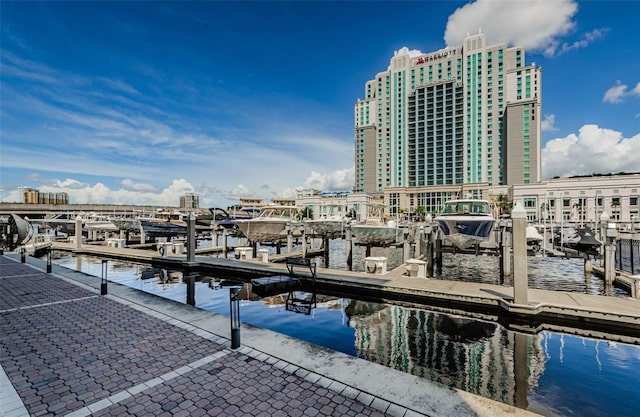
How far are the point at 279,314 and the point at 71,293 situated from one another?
6.76 m

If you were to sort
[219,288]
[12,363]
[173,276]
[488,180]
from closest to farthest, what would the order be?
[12,363] → [219,288] → [173,276] → [488,180]

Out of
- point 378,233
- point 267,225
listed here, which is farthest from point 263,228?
point 378,233

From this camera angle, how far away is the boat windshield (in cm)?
1709

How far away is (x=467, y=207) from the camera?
57.0 ft

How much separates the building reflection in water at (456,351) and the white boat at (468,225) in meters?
6.90

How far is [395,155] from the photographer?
391 feet

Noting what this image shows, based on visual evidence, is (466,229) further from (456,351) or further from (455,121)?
(455,121)

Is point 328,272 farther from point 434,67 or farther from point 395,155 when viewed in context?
point 434,67

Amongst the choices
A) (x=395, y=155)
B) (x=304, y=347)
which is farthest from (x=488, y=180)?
(x=304, y=347)

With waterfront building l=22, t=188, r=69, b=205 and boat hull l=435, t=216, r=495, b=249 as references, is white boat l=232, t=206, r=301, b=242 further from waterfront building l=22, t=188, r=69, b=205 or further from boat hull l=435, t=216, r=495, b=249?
waterfront building l=22, t=188, r=69, b=205

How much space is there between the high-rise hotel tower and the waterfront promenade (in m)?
107

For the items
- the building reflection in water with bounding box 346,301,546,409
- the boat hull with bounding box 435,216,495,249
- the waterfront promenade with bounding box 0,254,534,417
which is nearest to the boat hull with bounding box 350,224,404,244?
the boat hull with bounding box 435,216,495,249

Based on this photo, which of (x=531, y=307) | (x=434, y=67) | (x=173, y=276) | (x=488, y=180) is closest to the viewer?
(x=531, y=307)

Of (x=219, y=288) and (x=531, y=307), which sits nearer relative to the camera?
(x=531, y=307)
